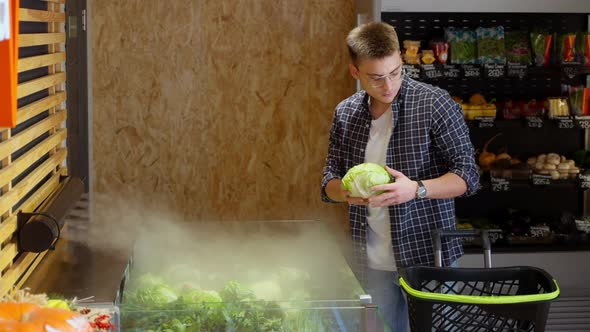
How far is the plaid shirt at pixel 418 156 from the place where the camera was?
3.43 meters

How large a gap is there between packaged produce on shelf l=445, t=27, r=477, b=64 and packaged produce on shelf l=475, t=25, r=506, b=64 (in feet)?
0.13

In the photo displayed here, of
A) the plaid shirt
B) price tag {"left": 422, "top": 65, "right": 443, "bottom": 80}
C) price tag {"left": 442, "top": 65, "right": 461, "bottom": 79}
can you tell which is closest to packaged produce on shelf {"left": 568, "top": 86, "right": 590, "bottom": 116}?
price tag {"left": 442, "top": 65, "right": 461, "bottom": 79}

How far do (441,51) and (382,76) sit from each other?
223 cm

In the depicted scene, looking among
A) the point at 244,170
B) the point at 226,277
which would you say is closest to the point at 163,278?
the point at 226,277

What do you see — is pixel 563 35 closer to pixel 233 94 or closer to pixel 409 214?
pixel 233 94

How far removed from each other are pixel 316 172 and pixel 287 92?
1.98ft

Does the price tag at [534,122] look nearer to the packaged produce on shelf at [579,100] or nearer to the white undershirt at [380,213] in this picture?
the packaged produce on shelf at [579,100]

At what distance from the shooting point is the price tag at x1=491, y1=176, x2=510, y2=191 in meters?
5.51

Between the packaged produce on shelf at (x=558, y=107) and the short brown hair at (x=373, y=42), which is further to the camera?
the packaged produce on shelf at (x=558, y=107)

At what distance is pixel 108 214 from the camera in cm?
603

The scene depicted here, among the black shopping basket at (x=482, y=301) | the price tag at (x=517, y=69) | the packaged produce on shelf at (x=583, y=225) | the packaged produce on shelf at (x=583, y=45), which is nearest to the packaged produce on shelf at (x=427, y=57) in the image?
the price tag at (x=517, y=69)

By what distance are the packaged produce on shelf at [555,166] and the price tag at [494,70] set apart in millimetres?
724

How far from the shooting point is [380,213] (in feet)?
11.8

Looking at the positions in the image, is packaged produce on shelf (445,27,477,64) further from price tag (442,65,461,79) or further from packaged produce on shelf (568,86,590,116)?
packaged produce on shelf (568,86,590,116)
